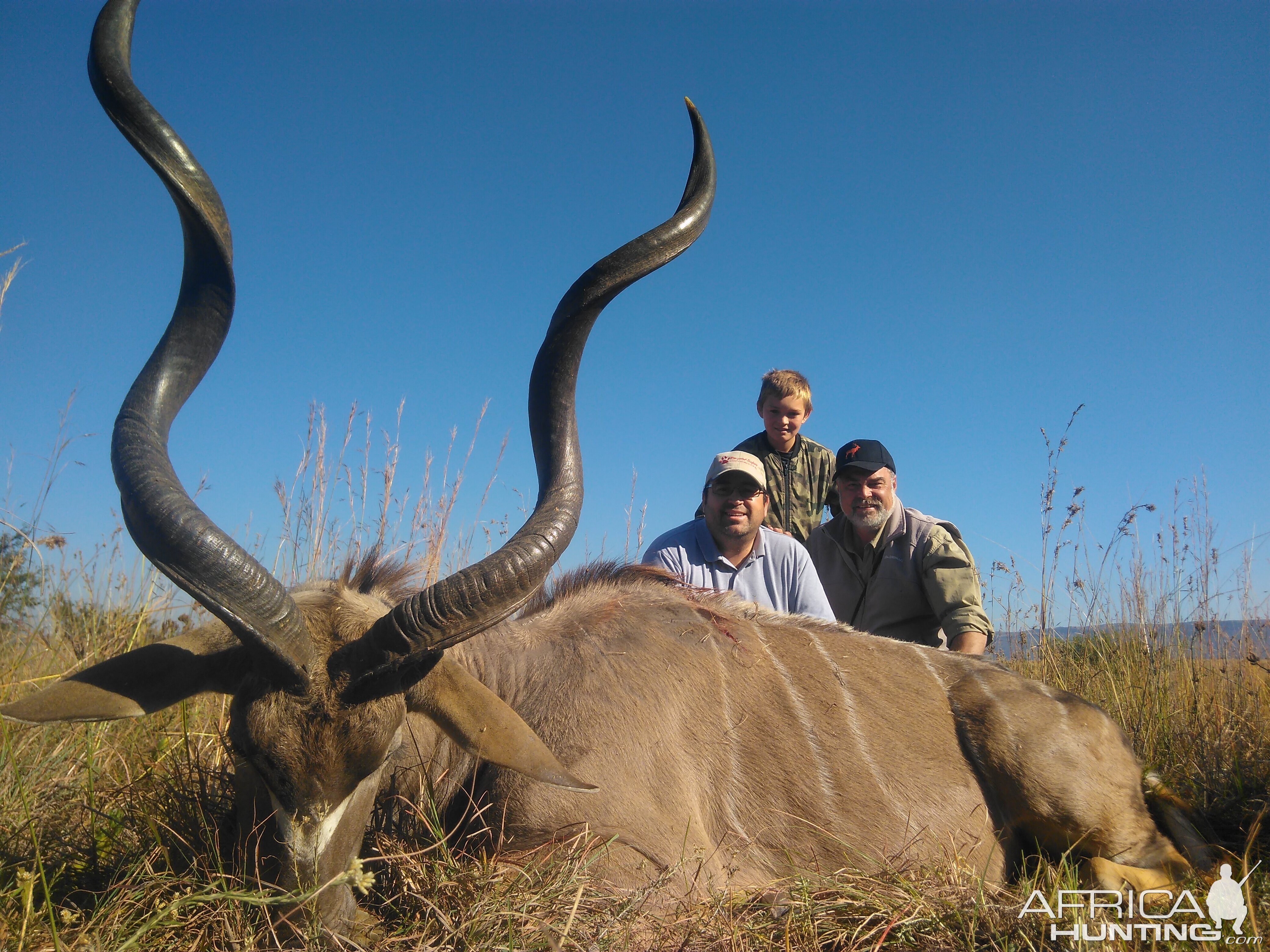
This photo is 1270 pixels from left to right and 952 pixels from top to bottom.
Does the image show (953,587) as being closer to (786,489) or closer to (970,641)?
(970,641)

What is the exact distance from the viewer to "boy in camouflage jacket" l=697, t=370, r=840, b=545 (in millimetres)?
6422

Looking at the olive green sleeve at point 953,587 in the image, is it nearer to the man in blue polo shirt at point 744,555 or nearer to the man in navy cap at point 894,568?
the man in navy cap at point 894,568

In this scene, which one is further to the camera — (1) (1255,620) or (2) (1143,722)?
(1) (1255,620)

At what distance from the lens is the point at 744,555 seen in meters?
5.05

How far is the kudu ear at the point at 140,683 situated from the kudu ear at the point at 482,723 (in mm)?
571

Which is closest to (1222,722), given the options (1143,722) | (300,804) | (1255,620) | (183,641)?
(1143,722)

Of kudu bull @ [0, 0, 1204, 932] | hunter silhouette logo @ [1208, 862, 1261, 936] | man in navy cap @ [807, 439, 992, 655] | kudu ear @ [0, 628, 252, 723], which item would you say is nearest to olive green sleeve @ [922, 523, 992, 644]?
man in navy cap @ [807, 439, 992, 655]

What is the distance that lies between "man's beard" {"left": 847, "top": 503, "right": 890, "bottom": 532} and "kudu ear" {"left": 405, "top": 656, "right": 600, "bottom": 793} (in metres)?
3.48

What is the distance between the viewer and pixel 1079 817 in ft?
11.5

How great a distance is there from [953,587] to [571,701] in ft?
10.4

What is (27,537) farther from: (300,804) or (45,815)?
(300,804)

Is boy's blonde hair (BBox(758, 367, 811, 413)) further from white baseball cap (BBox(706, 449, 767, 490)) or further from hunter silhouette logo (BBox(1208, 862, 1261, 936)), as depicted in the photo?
hunter silhouette logo (BBox(1208, 862, 1261, 936))

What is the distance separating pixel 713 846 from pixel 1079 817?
62.1 inches

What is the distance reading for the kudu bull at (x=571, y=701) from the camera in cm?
242
